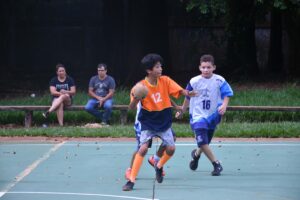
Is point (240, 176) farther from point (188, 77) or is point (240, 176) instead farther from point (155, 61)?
point (188, 77)

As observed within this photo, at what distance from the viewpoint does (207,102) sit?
36.8 ft

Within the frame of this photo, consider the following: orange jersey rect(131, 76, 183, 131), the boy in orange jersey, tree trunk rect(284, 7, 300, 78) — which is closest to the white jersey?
the boy in orange jersey

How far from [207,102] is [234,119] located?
780 centimetres

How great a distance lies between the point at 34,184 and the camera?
34.5 feet

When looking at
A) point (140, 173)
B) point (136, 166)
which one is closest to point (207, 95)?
point (140, 173)

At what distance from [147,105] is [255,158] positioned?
10.8 ft

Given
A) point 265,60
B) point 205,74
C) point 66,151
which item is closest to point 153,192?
point 205,74

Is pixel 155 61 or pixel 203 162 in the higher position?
pixel 155 61

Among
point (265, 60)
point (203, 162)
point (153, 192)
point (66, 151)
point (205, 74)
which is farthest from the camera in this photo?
point (265, 60)

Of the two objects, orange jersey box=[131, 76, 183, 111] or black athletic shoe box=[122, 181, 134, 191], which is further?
orange jersey box=[131, 76, 183, 111]

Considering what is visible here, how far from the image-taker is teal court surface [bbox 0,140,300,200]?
9742mm

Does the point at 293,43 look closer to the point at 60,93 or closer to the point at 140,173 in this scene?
the point at 60,93

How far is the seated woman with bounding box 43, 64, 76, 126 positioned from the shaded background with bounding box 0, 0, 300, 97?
A: 21.9ft

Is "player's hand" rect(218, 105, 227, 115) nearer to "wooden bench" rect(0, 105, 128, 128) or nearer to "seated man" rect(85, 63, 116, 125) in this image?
"seated man" rect(85, 63, 116, 125)
